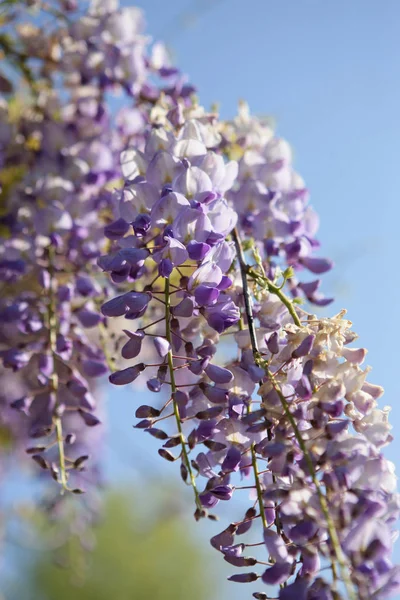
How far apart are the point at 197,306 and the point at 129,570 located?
7.21 metres

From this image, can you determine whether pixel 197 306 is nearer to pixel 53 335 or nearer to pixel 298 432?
pixel 298 432

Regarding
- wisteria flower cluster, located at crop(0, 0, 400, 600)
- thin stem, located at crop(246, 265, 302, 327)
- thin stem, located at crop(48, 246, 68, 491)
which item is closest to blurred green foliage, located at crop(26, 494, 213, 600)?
wisteria flower cluster, located at crop(0, 0, 400, 600)

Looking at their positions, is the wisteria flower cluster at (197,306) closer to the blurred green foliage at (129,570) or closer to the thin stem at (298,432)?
the thin stem at (298,432)

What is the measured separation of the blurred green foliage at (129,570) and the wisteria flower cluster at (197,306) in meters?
6.37

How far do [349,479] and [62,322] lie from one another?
46 cm

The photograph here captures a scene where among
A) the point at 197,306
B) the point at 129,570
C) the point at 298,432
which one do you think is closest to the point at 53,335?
the point at 197,306

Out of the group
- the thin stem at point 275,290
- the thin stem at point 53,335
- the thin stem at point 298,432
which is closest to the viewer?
the thin stem at point 298,432

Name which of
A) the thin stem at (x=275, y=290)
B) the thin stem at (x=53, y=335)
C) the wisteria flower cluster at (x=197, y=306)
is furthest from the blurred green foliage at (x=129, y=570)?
the thin stem at (x=275, y=290)

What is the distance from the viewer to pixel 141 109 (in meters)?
0.99

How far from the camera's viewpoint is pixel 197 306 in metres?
0.58

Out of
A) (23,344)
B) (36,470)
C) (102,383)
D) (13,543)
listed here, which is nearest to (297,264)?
(23,344)

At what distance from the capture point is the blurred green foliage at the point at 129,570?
709 centimetres

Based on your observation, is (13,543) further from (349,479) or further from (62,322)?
(349,479)

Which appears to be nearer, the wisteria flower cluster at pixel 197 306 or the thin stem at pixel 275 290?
the wisteria flower cluster at pixel 197 306
